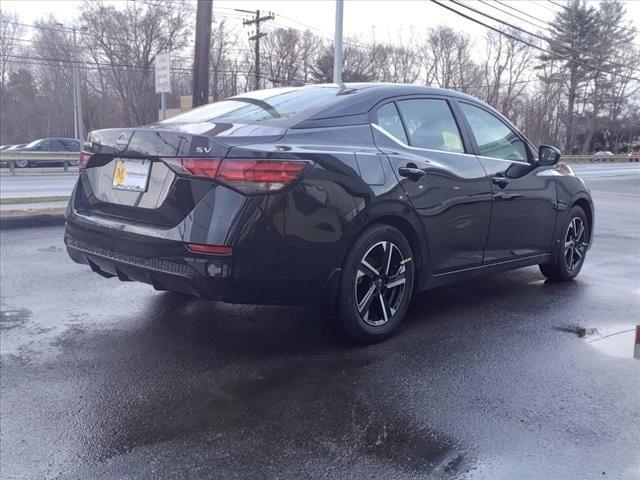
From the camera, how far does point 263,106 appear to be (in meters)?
4.31

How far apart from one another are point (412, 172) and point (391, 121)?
0.40 m

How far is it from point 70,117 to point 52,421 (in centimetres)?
5618

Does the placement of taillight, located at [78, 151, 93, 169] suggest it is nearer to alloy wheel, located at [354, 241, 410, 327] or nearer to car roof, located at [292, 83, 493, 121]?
car roof, located at [292, 83, 493, 121]

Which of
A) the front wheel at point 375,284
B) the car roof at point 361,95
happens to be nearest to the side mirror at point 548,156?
the car roof at point 361,95

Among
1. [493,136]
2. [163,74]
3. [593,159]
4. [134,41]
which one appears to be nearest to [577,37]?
[593,159]

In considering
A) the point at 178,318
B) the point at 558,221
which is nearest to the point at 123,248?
the point at 178,318

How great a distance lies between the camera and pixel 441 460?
2689 mm

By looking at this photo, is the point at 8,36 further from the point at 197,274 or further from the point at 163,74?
the point at 197,274

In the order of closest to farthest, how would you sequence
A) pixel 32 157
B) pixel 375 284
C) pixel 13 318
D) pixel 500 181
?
pixel 375 284 < pixel 13 318 < pixel 500 181 < pixel 32 157

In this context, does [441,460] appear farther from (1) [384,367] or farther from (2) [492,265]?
(2) [492,265]

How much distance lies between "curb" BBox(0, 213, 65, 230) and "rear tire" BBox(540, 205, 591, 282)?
21.9ft

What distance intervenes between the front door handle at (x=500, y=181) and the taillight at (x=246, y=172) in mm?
1959

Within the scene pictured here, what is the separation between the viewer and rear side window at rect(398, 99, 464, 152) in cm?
439

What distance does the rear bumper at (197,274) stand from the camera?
3.43 meters
